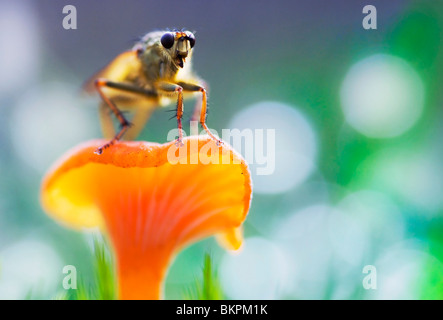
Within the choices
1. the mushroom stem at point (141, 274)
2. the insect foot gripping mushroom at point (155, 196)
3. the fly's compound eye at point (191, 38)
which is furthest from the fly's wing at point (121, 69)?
the mushroom stem at point (141, 274)

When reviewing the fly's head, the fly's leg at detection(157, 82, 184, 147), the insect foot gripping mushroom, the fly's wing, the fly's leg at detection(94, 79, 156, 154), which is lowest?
the insect foot gripping mushroom

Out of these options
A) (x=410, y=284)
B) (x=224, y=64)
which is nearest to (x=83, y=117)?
(x=224, y=64)

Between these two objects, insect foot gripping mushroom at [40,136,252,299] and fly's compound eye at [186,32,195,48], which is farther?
fly's compound eye at [186,32,195,48]

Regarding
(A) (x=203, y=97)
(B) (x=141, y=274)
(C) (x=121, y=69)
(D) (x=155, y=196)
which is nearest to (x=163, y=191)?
(D) (x=155, y=196)

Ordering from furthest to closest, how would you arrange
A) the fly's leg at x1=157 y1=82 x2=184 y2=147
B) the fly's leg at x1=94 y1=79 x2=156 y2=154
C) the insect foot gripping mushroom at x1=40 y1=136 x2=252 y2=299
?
the fly's leg at x1=94 y1=79 x2=156 y2=154
the fly's leg at x1=157 y1=82 x2=184 y2=147
the insect foot gripping mushroom at x1=40 y1=136 x2=252 y2=299

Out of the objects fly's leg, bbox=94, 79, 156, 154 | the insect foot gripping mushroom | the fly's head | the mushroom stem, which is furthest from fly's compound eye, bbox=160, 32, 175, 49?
the mushroom stem

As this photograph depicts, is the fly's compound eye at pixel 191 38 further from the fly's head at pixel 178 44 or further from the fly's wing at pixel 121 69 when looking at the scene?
the fly's wing at pixel 121 69

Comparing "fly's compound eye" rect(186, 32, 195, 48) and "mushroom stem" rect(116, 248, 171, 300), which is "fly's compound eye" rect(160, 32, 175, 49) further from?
"mushroom stem" rect(116, 248, 171, 300)
